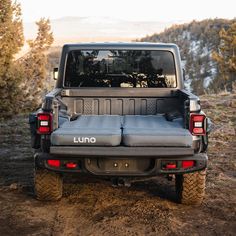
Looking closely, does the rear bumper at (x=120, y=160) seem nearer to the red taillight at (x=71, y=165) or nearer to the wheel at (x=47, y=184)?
the red taillight at (x=71, y=165)

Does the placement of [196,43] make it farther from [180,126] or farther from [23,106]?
[180,126]

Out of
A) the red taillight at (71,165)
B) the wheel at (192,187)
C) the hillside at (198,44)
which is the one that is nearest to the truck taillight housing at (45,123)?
the red taillight at (71,165)

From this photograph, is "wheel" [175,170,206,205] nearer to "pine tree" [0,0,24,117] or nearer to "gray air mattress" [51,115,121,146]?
"gray air mattress" [51,115,121,146]

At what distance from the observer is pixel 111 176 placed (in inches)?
178

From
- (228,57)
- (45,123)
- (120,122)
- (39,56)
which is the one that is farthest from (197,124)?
(228,57)

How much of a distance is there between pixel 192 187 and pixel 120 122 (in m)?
1.06

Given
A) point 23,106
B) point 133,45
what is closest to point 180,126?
point 133,45

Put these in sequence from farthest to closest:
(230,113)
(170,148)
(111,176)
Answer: (230,113), (111,176), (170,148)

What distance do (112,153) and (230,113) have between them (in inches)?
356

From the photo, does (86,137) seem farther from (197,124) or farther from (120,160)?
(197,124)

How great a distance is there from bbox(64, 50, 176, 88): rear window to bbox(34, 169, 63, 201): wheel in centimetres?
134

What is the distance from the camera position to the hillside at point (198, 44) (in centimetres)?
6025

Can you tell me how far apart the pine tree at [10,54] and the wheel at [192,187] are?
9.16 m

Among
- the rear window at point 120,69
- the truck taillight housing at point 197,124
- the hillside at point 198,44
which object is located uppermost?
the rear window at point 120,69
